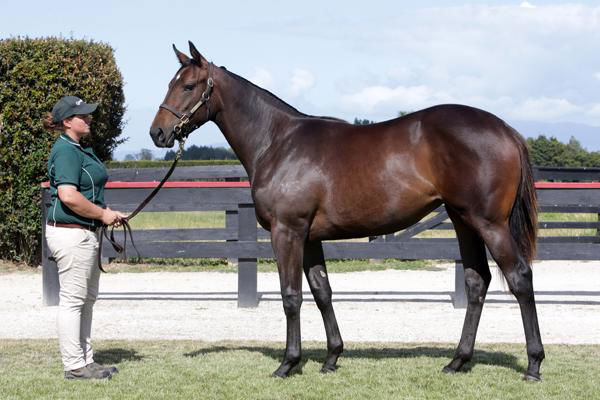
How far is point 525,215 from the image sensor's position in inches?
224

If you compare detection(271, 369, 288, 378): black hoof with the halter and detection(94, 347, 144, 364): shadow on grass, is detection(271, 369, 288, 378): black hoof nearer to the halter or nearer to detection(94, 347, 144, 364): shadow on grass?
detection(94, 347, 144, 364): shadow on grass

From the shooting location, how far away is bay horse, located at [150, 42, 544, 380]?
544 centimetres

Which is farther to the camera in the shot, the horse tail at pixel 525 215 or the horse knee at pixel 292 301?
the horse knee at pixel 292 301

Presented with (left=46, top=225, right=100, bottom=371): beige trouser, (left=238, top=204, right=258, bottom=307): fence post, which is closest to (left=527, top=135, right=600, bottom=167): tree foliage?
(left=238, top=204, right=258, bottom=307): fence post

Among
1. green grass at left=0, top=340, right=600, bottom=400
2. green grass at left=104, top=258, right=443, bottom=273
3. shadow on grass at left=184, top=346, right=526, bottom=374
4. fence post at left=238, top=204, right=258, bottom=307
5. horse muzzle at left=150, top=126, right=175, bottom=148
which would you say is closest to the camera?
green grass at left=0, top=340, right=600, bottom=400

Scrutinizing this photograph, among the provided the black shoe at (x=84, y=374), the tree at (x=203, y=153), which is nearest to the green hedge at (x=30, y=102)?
the black shoe at (x=84, y=374)

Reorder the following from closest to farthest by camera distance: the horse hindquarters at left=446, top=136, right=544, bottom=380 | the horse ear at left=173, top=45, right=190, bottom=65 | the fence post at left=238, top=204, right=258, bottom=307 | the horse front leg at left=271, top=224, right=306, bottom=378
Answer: the horse hindquarters at left=446, top=136, right=544, bottom=380
the horse front leg at left=271, top=224, right=306, bottom=378
the horse ear at left=173, top=45, right=190, bottom=65
the fence post at left=238, top=204, right=258, bottom=307

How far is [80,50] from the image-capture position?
39.5 feet

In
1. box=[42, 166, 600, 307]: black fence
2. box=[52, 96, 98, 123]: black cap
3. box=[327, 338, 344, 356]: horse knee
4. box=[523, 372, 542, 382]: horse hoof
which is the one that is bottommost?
box=[523, 372, 542, 382]: horse hoof

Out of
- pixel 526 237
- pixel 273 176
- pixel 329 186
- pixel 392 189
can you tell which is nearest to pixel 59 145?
pixel 273 176

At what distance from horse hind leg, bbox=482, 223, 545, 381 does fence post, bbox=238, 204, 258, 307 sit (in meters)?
4.05

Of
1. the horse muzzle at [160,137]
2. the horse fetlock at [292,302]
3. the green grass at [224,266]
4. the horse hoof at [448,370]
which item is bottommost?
the horse hoof at [448,370]

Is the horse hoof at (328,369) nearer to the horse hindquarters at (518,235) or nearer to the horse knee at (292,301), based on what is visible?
the horse knee at (292,301)

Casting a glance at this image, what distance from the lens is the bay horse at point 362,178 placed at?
544cm
